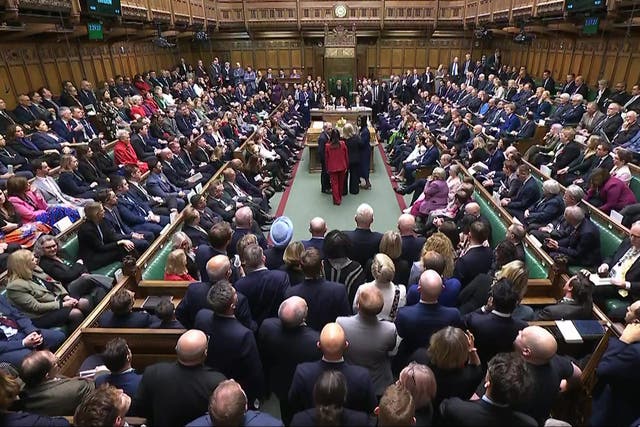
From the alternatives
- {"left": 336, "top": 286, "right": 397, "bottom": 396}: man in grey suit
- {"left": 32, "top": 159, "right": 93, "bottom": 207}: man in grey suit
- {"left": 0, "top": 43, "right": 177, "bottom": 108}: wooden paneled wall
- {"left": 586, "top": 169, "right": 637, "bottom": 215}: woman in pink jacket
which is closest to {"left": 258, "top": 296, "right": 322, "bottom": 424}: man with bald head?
{"left": 336, "top": 286, "right": 397, "bottom": 396}: man in grey suit

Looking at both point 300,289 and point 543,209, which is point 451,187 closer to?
point 543,209

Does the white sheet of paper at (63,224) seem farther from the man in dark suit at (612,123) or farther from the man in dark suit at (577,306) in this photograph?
the man in dark suit at (612,123)

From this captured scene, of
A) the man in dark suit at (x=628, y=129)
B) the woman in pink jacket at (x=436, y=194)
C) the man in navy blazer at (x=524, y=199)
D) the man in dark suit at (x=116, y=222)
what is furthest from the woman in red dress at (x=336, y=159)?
the man in dark suit at (x=628, y=129)

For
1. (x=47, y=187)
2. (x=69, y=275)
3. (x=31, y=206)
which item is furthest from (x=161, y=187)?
(x=69, y=275)

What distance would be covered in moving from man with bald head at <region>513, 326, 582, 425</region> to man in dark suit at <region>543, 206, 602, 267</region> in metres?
2.33

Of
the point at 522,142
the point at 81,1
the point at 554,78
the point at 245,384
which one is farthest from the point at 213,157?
the point at 554,78

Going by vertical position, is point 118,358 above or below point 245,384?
above

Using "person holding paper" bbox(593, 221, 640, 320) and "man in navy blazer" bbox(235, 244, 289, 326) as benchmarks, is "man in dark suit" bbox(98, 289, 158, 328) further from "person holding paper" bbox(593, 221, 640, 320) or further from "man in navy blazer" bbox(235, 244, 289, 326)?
"person holding paper" bbox(593, 221, 640, 320)

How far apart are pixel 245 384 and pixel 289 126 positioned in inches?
386

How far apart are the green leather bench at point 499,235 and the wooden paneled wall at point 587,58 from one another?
7424mm

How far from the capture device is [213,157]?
7.74 metres

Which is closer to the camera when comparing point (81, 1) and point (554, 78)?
point (81, 1)

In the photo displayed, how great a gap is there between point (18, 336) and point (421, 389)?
114 inches

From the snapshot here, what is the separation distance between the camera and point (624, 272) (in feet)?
11.9
